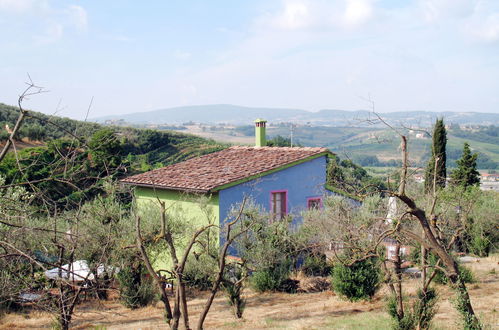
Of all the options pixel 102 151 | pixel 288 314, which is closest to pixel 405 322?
pixel 288 314

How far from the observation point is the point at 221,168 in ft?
66.5

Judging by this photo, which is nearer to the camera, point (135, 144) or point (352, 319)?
point (352, 319)

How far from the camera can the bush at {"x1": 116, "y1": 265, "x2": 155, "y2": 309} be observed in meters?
13.9

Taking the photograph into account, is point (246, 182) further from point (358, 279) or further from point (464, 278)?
point (464, 278)

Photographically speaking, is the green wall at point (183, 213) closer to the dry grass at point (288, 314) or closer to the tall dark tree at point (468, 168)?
the dry grass at point (288, 314)

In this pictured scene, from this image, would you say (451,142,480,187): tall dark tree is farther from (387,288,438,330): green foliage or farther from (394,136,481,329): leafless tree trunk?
(394,136,481,329): leafless tree trunk

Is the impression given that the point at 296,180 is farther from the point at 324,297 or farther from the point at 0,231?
the point at 0,231

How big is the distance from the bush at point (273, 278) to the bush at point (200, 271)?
1453 mm

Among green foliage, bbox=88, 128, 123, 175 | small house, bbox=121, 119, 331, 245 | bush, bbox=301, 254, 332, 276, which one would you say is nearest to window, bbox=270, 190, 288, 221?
small house, bbox=121, 119, 331, 245

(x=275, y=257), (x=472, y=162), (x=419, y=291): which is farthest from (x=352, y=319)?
(x=472, y=162)

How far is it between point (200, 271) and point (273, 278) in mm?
2275

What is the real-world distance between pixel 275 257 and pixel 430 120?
773 cm

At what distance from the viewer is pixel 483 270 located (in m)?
18.4

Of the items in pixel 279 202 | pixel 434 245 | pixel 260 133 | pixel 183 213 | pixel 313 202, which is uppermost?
pixel 260 133
